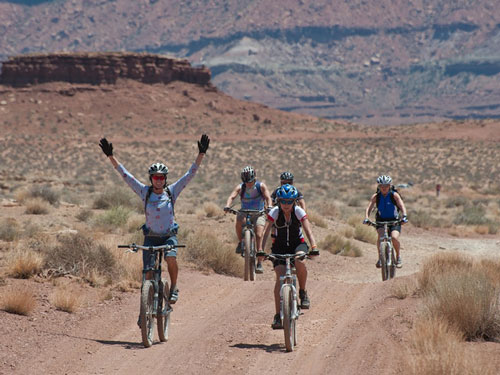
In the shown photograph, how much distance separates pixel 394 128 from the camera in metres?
94.1

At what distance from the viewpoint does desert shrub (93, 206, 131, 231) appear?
62.6 feet

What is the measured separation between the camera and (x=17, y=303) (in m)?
9.91

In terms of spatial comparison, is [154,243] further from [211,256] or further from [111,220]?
[111,220]

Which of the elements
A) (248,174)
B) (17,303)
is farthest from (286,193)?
(248,174)

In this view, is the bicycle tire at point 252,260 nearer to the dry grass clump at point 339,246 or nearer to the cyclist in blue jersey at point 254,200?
the cyclist in blue jersey at point 254,200

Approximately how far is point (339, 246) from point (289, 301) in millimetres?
11668

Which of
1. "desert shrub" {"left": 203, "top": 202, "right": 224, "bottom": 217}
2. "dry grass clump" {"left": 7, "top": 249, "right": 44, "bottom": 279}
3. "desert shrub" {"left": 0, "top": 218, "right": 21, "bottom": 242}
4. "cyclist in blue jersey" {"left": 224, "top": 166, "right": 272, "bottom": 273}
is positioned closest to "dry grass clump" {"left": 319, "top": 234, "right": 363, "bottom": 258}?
"desert shrub" {"left": 203, "top": 202, "right": 224, "bottom": 217}

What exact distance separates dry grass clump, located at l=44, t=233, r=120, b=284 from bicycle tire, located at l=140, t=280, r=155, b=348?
347cm

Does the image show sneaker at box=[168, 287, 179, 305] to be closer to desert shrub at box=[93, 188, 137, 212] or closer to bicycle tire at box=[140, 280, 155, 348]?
bicycle tire at box=[140, 280, 155, 348]

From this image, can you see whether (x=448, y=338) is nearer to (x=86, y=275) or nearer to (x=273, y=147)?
(x=86, y=275)

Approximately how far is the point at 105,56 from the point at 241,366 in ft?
313

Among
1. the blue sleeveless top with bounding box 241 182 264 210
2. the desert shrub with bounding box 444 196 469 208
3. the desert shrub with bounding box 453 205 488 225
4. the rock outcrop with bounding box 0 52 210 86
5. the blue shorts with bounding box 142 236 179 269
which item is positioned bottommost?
the desert shrub with bounding box 453 205 488 225

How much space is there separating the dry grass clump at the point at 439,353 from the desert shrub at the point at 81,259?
19.1 feet

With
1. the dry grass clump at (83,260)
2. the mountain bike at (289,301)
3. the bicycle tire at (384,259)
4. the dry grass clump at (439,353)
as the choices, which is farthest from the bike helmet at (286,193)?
the bicycle tire at (384,259)
